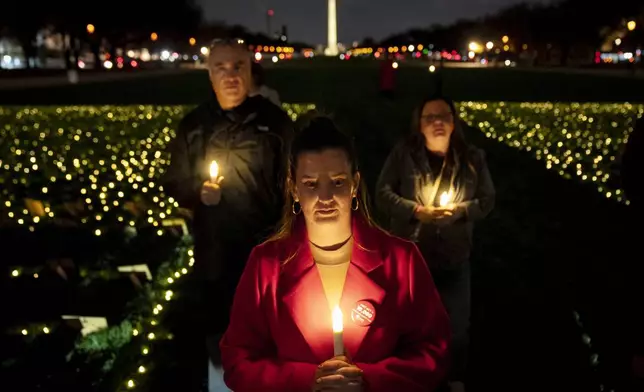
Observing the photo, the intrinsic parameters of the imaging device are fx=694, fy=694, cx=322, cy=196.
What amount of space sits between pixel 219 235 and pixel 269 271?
1387 mm

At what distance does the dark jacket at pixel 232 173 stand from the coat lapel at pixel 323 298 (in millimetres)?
1203

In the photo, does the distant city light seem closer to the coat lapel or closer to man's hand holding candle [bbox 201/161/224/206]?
man's hand holding candle [bbox 201/161/224/206]

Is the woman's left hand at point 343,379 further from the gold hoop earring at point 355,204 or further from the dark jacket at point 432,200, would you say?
the dark jacket at point 432,200

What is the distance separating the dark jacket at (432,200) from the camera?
142 inches

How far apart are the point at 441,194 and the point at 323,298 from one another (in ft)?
5.45

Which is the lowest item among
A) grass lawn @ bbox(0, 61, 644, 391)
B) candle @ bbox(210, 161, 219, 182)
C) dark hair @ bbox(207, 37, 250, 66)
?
grass lawn @ bbox(0, 61, 644, 391)

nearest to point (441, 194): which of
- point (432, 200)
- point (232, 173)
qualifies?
point (432, 200)

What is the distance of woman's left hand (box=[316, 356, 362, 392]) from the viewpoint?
1.79m

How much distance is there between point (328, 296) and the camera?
2.07 meters

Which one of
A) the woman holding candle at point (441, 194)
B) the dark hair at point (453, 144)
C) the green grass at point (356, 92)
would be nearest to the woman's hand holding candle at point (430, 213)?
the woman holding candle at point (441, 194)

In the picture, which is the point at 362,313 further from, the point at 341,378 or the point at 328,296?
the point at 341,378

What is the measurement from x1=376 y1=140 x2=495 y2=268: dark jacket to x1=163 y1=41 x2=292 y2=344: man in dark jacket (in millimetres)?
653

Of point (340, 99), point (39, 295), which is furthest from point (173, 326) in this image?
point (340, 99)

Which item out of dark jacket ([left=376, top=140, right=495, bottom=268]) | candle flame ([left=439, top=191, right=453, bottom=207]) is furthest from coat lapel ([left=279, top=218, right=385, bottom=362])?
dark jacket ([left=376, top=140, right=495, bottom=268])
